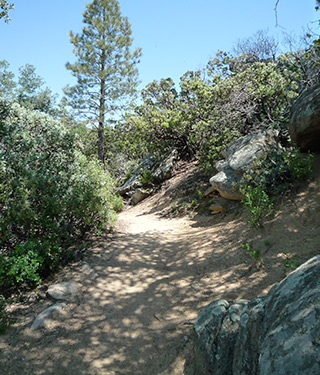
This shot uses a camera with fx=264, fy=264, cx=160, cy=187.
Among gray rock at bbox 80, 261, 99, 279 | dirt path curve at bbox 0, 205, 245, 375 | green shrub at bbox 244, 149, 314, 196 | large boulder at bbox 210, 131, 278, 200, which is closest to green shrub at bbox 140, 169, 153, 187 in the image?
large boulder at bbox 210, 131, 278, 200

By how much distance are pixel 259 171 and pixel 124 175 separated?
41.3ft

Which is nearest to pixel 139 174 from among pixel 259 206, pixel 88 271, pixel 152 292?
pixel 88 271

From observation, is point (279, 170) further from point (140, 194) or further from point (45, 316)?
point (140, 194)

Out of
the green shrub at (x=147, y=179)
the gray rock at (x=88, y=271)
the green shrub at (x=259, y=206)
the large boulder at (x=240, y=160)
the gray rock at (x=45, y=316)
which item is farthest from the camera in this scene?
the green shrub at (x=147, y=179)

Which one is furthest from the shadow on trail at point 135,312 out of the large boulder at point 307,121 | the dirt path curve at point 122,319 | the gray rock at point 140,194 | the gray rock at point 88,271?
the gray rock at point 140,194

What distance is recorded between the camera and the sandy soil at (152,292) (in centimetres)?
329

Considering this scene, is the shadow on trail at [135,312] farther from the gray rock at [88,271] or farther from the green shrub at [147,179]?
the green shrub at [147,179]

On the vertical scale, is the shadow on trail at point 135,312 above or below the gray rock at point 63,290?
below

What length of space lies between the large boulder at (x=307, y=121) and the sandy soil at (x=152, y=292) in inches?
39.6

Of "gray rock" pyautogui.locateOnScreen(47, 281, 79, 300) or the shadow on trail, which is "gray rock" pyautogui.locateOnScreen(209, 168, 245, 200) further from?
"gray rock" pyautogui.locateOnScreen(47, 281, 79, 300)

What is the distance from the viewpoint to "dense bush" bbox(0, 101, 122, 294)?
490cm

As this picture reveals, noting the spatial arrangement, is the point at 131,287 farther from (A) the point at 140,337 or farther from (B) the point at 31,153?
(B) the point at 31,153

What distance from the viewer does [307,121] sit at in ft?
19.2

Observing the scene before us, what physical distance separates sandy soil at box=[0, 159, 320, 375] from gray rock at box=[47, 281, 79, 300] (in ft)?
0.41
